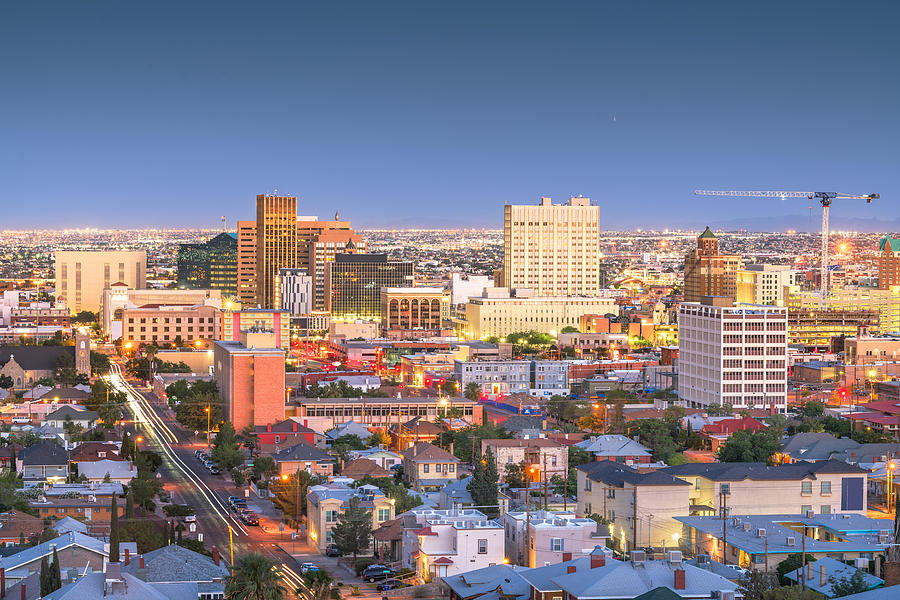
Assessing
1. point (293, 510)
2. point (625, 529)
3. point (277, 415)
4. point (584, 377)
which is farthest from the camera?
point (584, 377)

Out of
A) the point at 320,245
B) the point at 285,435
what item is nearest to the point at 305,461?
the point at 285,435

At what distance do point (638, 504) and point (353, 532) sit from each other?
8.58 m

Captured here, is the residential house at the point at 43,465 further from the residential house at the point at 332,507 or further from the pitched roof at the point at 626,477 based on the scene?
the pitched roof at the point at 626,477

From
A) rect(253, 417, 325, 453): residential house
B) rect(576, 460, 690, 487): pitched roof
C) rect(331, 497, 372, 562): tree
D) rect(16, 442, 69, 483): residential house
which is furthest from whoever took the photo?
rect(253, 417, 325, 453): residential house

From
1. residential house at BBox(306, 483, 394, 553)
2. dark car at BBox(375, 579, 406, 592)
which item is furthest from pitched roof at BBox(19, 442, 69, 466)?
dark car at BBox(375, 579, 406, 592)

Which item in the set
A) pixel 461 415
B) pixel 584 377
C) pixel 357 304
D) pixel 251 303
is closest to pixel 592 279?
pixel 357 304

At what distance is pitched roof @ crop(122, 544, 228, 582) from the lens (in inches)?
1463

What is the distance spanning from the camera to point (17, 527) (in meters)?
44.6

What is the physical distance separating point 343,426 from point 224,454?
1116cm

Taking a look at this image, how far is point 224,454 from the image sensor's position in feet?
210

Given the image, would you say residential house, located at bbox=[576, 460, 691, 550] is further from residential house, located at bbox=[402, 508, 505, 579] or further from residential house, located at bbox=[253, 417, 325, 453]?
residential house, located at bbox=[253, 417, 325, 453]

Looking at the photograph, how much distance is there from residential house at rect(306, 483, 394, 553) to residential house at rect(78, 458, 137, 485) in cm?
929

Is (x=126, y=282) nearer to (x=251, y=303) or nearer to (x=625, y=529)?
(x=251, y=303)

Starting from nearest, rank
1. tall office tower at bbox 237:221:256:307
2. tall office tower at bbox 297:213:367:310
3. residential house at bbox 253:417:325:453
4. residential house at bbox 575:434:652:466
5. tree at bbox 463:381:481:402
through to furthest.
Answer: residential house at bbox 575:434:652:466 → residential house at bbox 253:417:325:453 → tree at bbox 463:381:481:402 → tall office tower at bbox 297:213:367:310 → tall office tower at bbox 237:221:256:307
